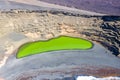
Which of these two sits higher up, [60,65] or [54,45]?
[54,45]

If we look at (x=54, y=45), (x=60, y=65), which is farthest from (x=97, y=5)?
(x=60, y=65)

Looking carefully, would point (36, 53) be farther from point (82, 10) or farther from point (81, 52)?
point (82, 10)

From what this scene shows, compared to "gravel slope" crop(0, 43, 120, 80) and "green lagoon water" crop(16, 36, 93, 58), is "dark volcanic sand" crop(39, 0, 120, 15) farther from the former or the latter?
"gravel slope" crop(0, 43, 120, 80)

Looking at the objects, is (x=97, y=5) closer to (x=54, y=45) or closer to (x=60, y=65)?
(x=54, y=45)

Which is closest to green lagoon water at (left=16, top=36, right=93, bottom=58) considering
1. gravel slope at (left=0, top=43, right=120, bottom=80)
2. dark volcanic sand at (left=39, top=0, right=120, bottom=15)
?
gravel slope at (left=0, top=43, right=120, bottom=80)

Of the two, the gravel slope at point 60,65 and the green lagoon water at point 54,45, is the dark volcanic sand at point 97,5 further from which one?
the gravel slope at point 60,65

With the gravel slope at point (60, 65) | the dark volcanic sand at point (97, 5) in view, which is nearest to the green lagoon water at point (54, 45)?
the gravel slope at point (60, 65)

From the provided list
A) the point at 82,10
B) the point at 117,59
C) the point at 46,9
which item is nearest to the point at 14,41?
the point at 46,9
